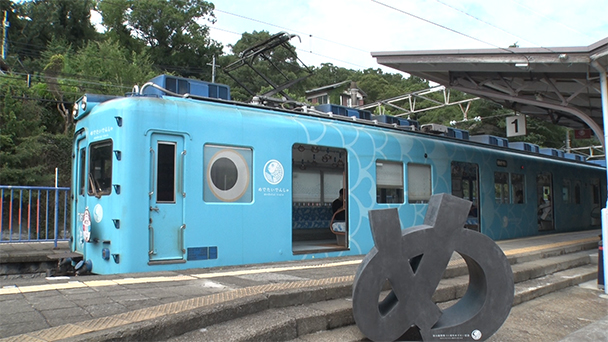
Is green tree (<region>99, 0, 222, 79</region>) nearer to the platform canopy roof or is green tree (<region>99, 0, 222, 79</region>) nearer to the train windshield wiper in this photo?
the platform canopy roof

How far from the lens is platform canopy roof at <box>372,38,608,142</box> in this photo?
771cm

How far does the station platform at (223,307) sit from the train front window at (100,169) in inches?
55.8

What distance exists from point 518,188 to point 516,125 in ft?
6.19

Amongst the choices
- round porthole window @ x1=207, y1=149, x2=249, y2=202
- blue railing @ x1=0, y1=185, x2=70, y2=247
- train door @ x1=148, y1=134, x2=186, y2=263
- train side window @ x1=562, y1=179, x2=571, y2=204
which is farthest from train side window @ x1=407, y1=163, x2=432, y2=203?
train side window @ x1=562, y1=179, x2=571, y2=204

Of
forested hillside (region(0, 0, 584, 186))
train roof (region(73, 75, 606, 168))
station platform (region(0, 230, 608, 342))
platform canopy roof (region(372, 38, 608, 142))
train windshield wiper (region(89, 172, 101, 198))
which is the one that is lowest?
station platform (region(0, 230, 608, 342))

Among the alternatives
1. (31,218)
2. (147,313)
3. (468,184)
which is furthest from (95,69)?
(147,313)

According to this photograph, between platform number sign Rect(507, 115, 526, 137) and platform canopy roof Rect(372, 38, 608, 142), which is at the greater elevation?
platform canopy roof Rect(372, 38, 608, 142)

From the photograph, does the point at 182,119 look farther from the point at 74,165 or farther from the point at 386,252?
the point at 386,252

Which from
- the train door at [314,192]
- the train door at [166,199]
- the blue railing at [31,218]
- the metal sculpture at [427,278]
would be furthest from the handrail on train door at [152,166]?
the train door at [314,192]

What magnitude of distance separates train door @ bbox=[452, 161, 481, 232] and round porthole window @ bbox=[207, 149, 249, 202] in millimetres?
6156

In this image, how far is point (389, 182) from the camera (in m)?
8.88

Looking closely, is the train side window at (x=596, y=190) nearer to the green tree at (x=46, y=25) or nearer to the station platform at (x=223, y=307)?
the station platform at (x=223, y=307)

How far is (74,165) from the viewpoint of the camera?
24.0 ft

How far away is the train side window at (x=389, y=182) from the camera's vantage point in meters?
8.63
